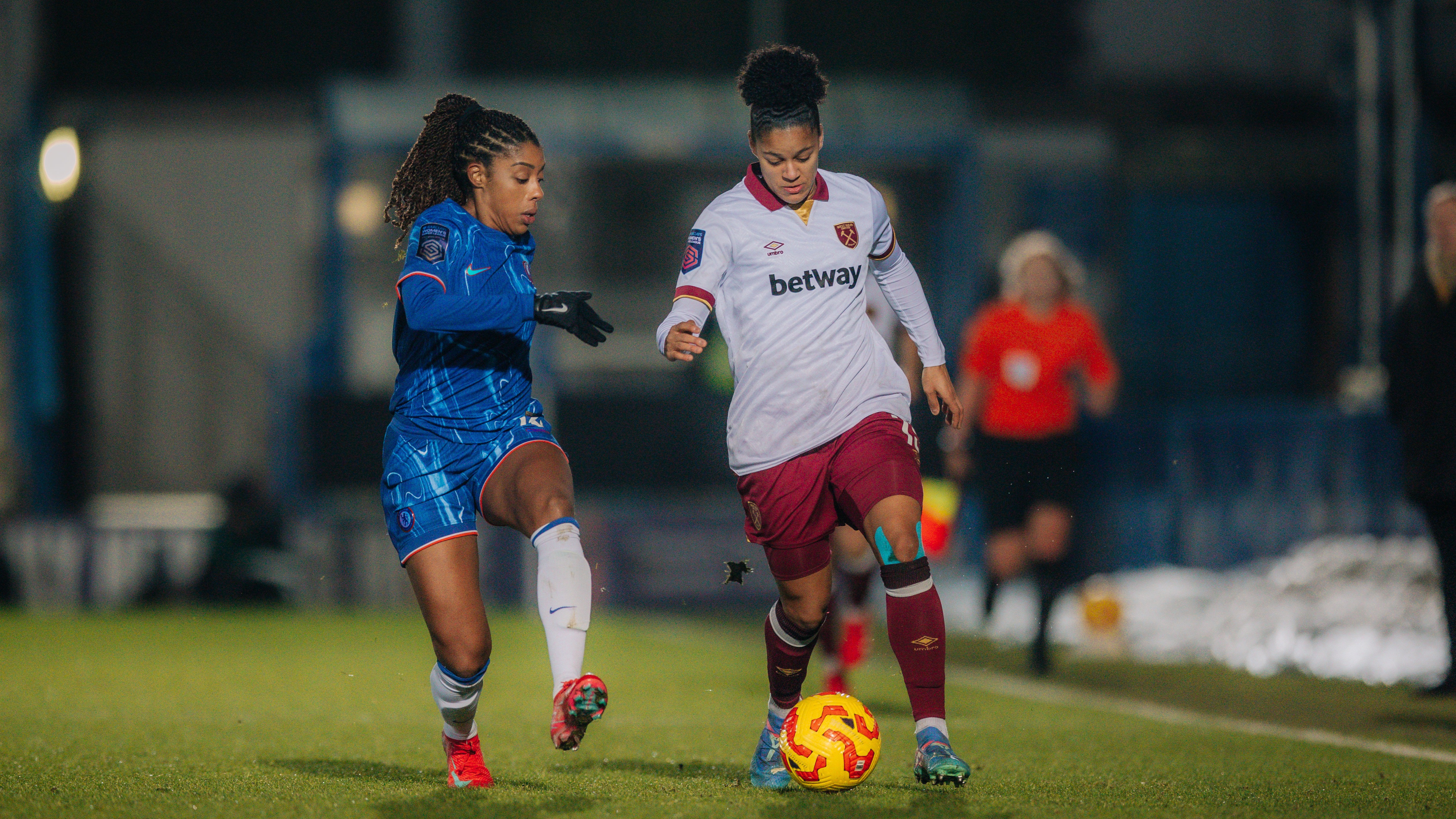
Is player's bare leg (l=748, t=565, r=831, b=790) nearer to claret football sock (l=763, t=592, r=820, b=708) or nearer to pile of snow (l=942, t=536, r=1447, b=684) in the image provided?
claret football sock (l=763, t=592, r=820, b=708)

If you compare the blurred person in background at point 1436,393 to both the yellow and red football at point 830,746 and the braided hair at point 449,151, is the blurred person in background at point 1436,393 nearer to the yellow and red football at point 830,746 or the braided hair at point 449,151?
the yellow and red football at point 830,746

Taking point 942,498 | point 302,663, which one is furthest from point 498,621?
point 942,498

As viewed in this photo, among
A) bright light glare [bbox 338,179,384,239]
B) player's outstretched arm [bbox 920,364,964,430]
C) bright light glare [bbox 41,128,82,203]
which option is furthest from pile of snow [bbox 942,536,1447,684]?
bright light glare [bbox 41,128,82,203]

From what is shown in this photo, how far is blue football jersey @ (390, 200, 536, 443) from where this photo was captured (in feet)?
16.5

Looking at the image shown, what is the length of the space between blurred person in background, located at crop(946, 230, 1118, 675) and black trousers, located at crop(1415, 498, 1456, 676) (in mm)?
1883

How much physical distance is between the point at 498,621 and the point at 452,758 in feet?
27.5

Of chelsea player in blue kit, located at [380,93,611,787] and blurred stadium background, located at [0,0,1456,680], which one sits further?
blurred stadium background, located at [0,0,1456,680]

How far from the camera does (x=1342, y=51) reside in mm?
14156

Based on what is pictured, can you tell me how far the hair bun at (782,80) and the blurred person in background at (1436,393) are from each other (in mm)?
3835

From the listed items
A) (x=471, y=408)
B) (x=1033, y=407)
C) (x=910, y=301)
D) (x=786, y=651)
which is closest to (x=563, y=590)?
(x=471, y=408)

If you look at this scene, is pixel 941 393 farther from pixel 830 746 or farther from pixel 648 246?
pixel 648 246

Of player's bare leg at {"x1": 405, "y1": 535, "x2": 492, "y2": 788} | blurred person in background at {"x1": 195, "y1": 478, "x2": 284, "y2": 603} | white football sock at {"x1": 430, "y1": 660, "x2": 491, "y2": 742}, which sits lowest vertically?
blurred person in background at {"x1": 195, "y1": 478, "x2": 284, "y2": 603}

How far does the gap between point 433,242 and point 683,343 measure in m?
0.76

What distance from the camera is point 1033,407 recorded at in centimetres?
951
